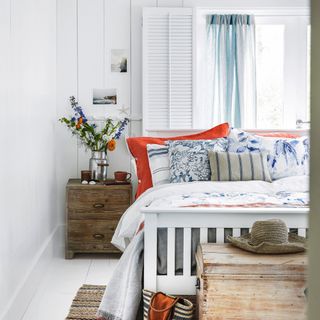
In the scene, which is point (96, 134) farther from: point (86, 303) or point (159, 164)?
point (86, 303)

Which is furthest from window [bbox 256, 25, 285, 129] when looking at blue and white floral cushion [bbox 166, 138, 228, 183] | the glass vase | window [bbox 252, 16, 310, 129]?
the glass vase

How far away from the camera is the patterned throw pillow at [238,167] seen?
379 cm

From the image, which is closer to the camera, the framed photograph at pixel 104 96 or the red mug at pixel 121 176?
the red mug at pixel 121 176

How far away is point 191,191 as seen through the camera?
11.3ft

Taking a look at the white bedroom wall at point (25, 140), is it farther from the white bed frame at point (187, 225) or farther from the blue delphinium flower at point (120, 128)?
the white bed frame at point (187, 225)

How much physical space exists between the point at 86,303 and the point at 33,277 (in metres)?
0.42

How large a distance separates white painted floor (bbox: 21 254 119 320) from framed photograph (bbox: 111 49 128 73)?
1533 millimetres

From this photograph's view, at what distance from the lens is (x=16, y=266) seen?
10.2 feet

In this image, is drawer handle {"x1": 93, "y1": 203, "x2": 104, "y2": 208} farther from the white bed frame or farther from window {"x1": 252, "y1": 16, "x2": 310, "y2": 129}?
the white bed frame

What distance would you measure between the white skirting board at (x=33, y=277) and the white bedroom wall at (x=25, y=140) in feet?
0.03

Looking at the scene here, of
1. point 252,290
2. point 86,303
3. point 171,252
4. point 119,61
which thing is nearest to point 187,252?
point 171,252

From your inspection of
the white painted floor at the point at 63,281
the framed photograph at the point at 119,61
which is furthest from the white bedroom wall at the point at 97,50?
the white painted floor at the point at 63,281

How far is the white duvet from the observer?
3.26 m

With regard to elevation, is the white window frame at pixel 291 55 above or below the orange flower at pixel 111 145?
above
